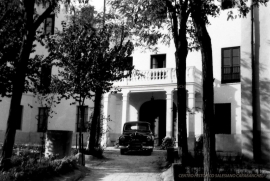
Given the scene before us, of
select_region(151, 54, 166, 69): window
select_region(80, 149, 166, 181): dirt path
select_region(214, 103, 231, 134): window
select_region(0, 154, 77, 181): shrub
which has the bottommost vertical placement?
select_region(80, 149, 166, 181): dirt path

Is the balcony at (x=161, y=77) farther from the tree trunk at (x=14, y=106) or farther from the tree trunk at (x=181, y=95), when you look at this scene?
the tree trunk at (x=14, y=106)

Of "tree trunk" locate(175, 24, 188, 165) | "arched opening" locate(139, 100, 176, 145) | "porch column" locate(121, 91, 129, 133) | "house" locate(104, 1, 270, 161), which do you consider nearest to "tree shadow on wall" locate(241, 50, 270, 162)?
"house" locate(104, 1, 270, 161)

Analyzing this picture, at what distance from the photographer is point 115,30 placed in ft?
54.5

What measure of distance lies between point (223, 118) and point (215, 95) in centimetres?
152

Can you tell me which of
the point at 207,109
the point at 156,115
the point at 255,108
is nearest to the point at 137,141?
the point at 255,108

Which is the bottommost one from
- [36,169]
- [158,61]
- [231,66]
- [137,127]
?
[36,169]

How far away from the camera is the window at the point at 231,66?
21.4 metres

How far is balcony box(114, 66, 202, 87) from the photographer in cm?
2153

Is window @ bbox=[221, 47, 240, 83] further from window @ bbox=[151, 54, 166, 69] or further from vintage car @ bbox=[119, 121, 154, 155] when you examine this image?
vintage car @ bbox=[119, 121, 154, 155]

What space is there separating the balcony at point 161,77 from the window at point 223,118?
2.07 m

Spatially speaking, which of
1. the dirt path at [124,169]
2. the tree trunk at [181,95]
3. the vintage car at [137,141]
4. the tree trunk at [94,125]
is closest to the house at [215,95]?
the dirt path at [124,169]

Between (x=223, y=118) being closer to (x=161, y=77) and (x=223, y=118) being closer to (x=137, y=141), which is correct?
(x=161, y=77)

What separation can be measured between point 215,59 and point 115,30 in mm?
8132

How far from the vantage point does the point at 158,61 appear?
2442 centimetres
